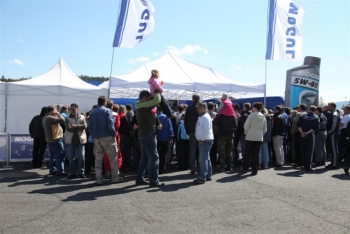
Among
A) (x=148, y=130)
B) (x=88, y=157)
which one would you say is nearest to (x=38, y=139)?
(x=88, y=157)

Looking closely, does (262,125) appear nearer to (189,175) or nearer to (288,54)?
(189,175)

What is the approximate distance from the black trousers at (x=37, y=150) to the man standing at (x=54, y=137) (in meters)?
1.43

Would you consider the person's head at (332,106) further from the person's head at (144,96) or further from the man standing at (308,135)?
the person's head at (144,96)

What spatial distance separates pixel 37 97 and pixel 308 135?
878cm

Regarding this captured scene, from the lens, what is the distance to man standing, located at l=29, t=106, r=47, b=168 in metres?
9.80

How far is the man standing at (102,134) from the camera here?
729cm

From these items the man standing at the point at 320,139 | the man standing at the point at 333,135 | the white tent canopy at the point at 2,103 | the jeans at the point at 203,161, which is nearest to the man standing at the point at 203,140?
the jeans at the point at 203,161

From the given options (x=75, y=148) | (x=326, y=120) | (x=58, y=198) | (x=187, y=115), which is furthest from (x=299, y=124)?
(x=58, y=198)

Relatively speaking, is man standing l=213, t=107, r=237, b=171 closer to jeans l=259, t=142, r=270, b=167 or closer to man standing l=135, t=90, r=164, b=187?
jeans l=259, t=142, r=270, b=167

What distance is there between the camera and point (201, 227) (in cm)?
463

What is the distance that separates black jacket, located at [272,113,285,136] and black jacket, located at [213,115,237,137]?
1.90 meters

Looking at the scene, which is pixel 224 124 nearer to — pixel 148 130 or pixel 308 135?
pixel 308 135

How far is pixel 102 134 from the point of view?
23.9 ft

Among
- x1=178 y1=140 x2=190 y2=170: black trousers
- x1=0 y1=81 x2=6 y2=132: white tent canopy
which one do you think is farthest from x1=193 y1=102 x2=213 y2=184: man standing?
x1=0 y1=81 x2=6 y2=132: white tent canopy
